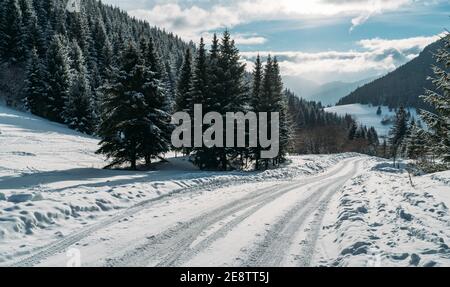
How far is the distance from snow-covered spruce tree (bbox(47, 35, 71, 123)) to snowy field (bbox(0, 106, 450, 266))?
137 ft

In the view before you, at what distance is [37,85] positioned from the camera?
2324 inches

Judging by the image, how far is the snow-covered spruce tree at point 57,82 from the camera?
58.1 m

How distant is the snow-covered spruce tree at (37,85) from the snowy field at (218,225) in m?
43.2

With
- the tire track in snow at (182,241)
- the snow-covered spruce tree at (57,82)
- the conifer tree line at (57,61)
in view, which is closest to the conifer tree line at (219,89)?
the conifer tree line at (57,61)

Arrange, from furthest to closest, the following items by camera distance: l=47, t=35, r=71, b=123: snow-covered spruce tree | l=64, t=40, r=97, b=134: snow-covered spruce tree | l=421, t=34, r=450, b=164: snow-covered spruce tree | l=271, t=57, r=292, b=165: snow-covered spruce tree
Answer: l=47, t=35, r=71, b=123: snow-covered spruce tree, l=64, t=40, r=97, b=134: snow-covered spruce tree, l=271, t=57, r=292, b=165: snow-covered spruce tree, l=421, t=34, r=450, b=164: snow-covered spruce tree

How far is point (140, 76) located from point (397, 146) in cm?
6637

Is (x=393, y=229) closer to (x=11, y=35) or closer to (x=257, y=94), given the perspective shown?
(x=257, y=94)

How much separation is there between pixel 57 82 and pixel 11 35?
1935cm

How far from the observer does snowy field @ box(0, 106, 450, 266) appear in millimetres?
8797

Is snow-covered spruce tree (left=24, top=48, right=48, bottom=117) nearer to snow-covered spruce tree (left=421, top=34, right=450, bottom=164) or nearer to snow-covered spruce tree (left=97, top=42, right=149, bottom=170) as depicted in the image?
snow-covered spruce tree (left=97, top=42, right=149, bottom=170)

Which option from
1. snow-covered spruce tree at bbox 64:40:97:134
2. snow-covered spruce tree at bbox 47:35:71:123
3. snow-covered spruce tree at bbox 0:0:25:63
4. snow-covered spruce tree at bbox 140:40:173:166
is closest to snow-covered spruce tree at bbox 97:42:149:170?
snow-covered spruce tree at bbox 140:40:173:166

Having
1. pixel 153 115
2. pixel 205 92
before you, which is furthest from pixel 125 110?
pixel 205 92
